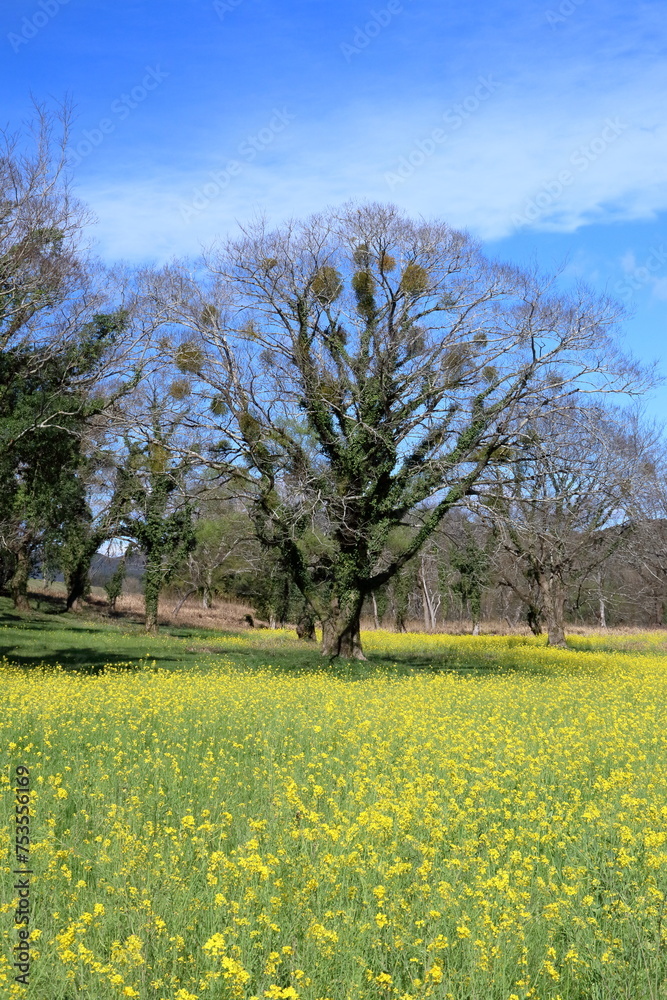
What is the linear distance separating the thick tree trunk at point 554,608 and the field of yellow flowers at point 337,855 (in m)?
22.4

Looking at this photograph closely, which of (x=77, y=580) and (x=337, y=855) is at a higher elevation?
(x=77, y=580)

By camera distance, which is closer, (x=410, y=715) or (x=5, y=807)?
(x=5, y=807)

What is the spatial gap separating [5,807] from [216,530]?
44.4 meters

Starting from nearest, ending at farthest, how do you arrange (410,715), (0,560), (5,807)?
(5,807), (410,715), (0,560)

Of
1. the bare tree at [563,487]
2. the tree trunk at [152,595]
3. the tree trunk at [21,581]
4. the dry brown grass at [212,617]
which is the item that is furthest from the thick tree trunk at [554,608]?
the tree trunk at [21,581]

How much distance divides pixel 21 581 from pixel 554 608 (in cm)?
2546

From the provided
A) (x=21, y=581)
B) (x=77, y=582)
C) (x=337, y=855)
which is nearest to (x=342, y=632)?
(x=337, y=855)

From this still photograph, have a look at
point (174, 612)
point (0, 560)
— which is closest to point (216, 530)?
point (174, 612)

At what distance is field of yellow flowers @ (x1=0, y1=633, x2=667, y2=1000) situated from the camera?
378 cm

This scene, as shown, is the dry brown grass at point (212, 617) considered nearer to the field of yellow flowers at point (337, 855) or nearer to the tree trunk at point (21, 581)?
the tree trunk at point (21, 581)

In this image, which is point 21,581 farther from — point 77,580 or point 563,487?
point 563,487

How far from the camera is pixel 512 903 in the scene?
4.53 meters

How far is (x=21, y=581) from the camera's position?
39.7 metres

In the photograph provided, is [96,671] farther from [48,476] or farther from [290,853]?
[290,853]
